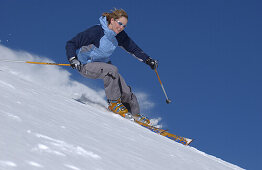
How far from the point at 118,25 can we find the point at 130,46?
713 mm

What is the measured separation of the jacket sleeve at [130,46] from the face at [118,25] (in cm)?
40

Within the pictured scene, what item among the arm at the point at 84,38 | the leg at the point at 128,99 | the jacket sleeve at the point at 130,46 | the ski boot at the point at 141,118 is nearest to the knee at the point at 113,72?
the leg at the point at 128,99

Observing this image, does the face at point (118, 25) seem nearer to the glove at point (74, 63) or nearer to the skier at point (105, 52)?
the skier at point (105, 52)

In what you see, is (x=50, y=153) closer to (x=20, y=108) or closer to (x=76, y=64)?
(x=20, y=108)

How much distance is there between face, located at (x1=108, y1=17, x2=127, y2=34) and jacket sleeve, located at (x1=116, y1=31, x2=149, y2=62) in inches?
15.7

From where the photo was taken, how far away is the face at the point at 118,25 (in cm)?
500

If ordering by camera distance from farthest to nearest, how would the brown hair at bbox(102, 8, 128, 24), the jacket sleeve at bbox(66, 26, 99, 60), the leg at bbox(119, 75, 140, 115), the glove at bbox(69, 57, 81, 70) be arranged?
the leg at bbox(119, 75, 140, 115)
the brown hair at bbox(102, 8, 128, 24)
the jacket sleeve at bbox(66, 26, 99, 60)
the glove at bbox(69, 57, 81, 70)

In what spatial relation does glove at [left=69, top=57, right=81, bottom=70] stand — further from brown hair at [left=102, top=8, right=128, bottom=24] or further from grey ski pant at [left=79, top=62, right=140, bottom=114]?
brown hair at [left=102, top=8, right=128, bottom=24]

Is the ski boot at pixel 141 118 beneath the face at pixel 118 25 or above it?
beneath

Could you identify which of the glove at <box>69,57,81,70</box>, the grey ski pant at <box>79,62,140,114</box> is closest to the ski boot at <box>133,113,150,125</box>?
the grey ski pant at <box>79,62,140,114</box>

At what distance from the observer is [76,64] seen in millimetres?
4617

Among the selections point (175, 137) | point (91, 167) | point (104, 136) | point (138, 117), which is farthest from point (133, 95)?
point (91, 167)

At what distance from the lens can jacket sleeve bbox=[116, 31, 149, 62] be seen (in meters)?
5.53

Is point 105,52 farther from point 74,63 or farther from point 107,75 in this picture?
point 74,63
